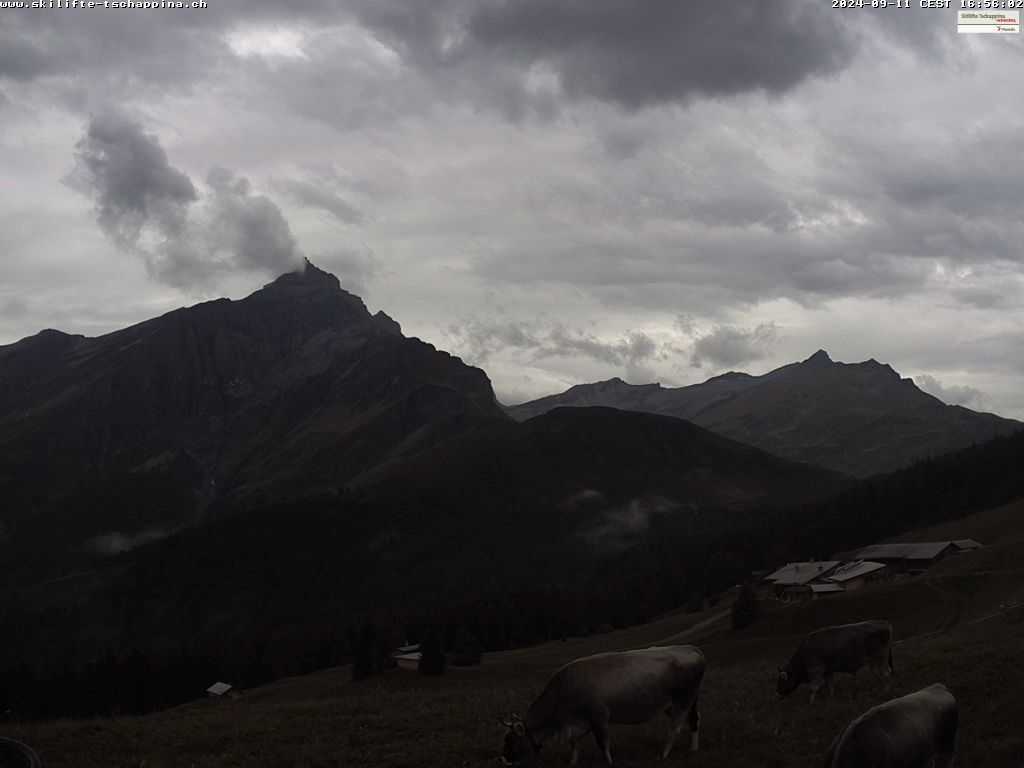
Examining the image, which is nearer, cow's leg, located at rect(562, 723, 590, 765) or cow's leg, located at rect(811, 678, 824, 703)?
cow's leg, located at rect(562, 723, 590, 765)

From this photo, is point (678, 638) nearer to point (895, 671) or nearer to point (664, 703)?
point (895, 671)

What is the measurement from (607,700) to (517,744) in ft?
9.26

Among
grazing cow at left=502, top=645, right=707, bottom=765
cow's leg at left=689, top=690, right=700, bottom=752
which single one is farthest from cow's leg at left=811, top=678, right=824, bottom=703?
grazing cow at left=502, top=645, right=707, bottom=765

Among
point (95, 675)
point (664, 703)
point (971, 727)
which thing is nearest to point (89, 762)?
point (664, 703)

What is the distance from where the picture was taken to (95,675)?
141125 mm

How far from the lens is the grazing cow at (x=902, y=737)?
18625 millimetres

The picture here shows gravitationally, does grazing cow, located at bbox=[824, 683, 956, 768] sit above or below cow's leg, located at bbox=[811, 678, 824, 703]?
above

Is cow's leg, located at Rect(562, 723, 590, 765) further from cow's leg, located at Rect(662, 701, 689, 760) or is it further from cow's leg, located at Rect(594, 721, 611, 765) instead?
cow's leg, located at Rect(662, 701, 689, 760)

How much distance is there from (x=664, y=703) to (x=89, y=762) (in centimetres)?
1781

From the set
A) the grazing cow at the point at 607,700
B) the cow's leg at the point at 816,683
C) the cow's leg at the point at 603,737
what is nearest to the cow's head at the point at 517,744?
the grazing cow at the point at 607,700

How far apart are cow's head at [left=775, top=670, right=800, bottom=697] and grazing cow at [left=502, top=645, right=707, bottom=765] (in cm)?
824

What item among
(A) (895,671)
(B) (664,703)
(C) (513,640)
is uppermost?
(B) (664,703)

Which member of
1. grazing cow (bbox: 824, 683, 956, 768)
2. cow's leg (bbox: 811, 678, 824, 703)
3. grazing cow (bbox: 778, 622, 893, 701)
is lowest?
cow's leg (bbox: 811, 678, 824, 703)

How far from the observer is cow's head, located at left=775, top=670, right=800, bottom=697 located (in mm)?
32969
